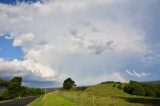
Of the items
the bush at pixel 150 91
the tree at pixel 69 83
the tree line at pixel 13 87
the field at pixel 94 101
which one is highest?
the tree at pixel 69 83

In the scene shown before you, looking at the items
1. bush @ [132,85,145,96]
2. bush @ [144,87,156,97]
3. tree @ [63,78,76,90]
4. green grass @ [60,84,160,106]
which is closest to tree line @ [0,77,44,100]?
tree @ [63,78,76,90]

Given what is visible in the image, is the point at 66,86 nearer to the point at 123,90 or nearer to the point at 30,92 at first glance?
the point at 30,92

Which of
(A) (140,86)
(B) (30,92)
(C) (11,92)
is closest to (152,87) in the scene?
(A) (140,86)

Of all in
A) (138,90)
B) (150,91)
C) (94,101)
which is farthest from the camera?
(138,90)

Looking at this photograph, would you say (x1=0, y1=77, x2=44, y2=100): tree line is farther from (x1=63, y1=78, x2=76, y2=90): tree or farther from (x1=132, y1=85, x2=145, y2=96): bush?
(x1=132, y1=85, x2=145, y2=96): bush

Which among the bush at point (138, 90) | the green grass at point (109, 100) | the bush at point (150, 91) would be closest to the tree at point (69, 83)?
the bush at point (138, 90)

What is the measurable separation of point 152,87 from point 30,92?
72.8 meters

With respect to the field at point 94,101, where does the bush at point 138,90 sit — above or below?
above

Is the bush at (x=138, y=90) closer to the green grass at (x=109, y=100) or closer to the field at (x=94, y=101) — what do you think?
the green grass at (x=109, y=100)

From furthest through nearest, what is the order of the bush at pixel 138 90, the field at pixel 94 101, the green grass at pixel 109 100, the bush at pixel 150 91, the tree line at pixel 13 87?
the tree line at pixel 13 87
the bush at pixel 138 90
the bush at pixel 150 91
the field at pixel 94 101
the green grass at pixel 109 100

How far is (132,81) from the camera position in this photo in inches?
5015

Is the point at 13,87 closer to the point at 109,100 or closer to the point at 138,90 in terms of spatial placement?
the point at 138,90

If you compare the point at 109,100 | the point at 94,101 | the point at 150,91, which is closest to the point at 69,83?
the point at 150,91

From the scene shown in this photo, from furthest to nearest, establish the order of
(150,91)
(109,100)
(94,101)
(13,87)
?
(13,87) → (150,91) → (109,100) → (94,101)
